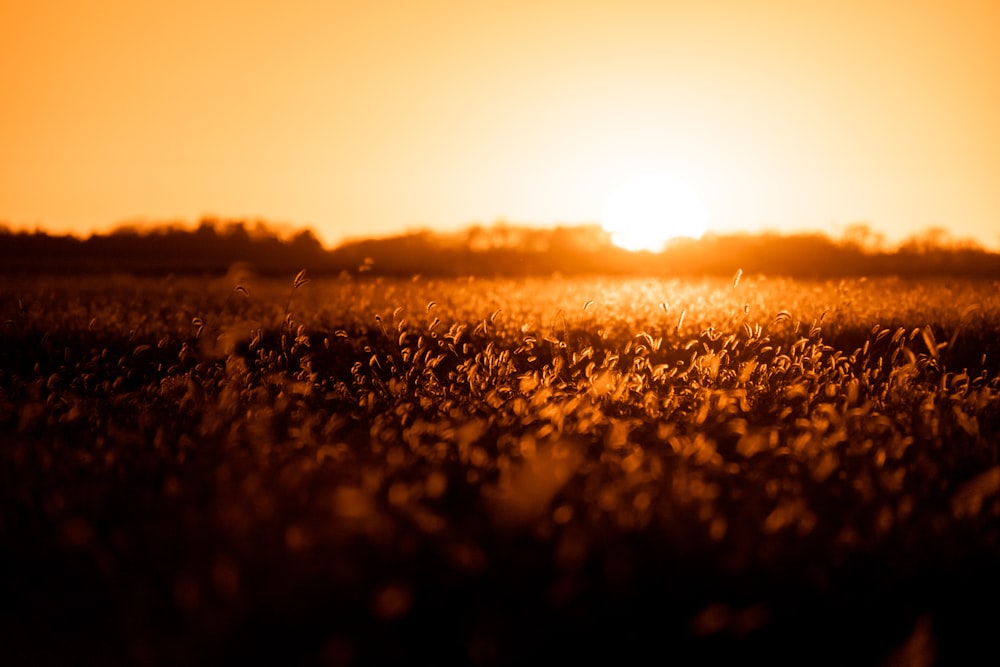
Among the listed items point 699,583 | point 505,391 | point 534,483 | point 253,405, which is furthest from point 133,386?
point 699,583

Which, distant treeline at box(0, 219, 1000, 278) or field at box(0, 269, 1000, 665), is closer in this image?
field at box(0, 269, 1000, 665)

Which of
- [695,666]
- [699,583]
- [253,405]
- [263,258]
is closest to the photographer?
[695,666]

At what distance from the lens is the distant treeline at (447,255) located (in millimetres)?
27391

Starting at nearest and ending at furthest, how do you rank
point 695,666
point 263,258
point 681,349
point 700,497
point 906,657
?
point 906,657 → point 695,666 → point 700,497 → point 681,349 → point 263,258

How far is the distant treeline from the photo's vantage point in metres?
27.4

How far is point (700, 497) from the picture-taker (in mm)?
3184

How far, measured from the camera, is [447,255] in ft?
121

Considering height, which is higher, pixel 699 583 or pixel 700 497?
pixel 700 497

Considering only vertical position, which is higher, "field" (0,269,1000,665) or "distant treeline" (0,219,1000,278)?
"distant treeline" (0,219,1000,278)

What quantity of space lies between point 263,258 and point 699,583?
30421 millimetres

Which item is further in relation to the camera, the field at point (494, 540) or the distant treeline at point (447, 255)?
the distant treeline at point (447, 255)

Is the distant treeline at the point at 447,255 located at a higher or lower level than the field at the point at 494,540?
higher

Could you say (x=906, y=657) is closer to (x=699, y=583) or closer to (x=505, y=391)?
(x=699, y=583)

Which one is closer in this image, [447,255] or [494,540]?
[494,540]
